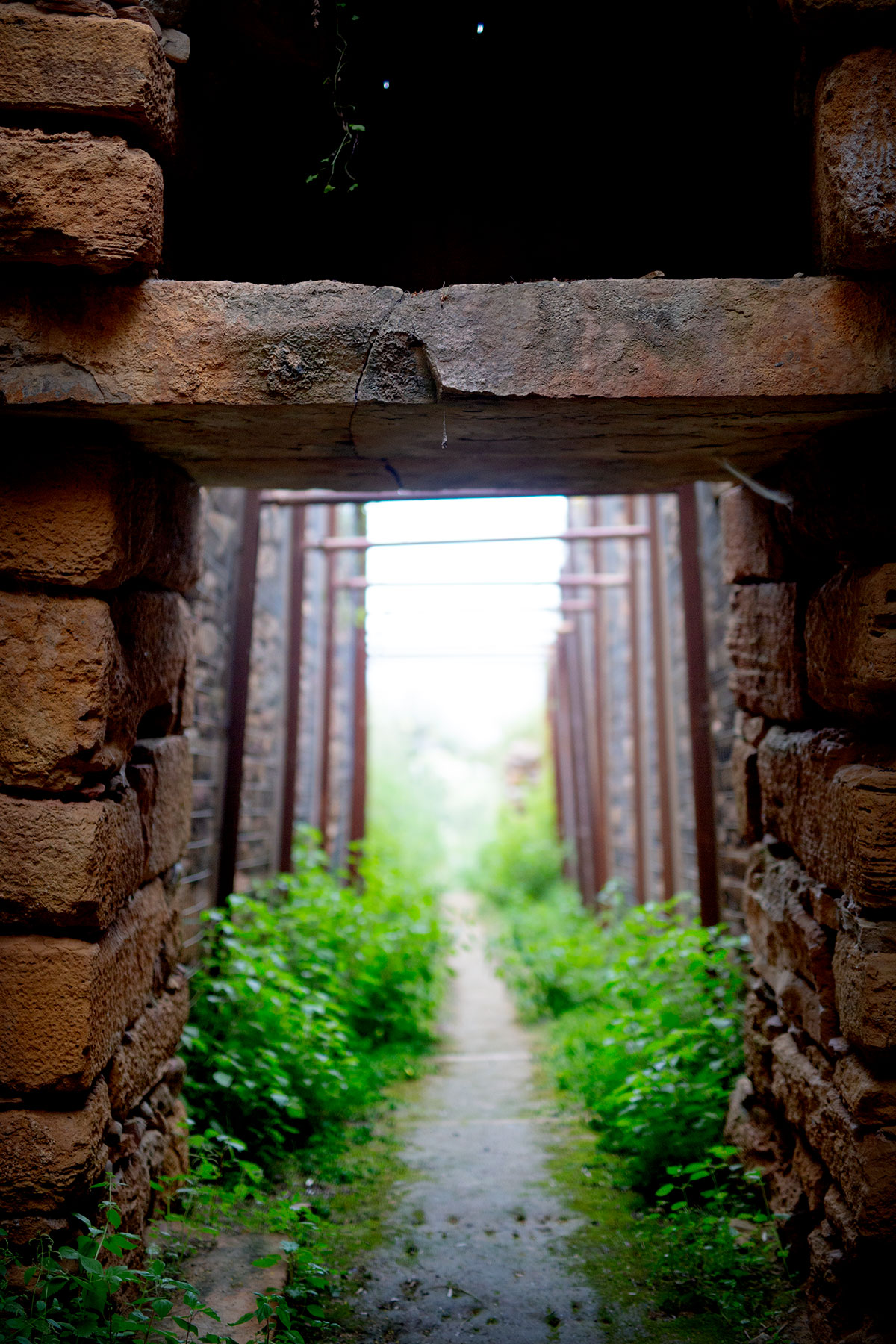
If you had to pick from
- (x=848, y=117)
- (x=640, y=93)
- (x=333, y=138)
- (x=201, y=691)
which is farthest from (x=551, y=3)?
(x=201, y=691)

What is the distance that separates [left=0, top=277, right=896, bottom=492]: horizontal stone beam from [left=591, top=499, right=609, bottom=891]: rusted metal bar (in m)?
5.81

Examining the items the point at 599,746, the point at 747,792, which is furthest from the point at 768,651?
the point at 599,746

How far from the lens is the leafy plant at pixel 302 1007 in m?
3.05

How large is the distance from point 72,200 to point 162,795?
54.4 inches

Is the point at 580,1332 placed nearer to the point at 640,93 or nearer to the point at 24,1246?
the point at 24,1246

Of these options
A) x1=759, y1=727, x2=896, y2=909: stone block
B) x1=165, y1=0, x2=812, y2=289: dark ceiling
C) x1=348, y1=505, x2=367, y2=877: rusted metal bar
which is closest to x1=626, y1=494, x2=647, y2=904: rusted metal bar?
x1=348, y1=505, x2=367, y2=877: rusted metal bar

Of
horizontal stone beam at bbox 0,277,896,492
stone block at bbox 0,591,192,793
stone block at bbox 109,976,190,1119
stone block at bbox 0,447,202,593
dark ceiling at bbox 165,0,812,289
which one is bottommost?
stone block at bbox 109,976,190,1119

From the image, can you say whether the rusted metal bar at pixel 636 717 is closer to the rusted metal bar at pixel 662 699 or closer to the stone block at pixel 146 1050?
the rusted metal bar at pixel 662 699

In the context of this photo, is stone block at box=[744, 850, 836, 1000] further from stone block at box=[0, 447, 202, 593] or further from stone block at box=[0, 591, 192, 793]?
stone block at box=[0, 447, 202, 593]

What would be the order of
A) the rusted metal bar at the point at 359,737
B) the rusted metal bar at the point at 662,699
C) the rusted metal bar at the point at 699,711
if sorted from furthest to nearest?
the rusted metal bar at the point at 359,737
the rusted metal bar at the point at 662,699
the rusted metal bar at the point at 699,711

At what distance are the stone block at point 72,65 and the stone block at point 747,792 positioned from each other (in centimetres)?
217

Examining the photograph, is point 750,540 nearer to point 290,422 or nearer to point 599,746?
point 290,422

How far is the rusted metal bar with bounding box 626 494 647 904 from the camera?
6422 mm

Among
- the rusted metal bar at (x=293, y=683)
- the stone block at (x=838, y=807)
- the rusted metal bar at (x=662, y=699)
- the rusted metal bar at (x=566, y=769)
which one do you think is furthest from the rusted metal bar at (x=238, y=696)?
the rusted metal bar at (x=566, y=769)
